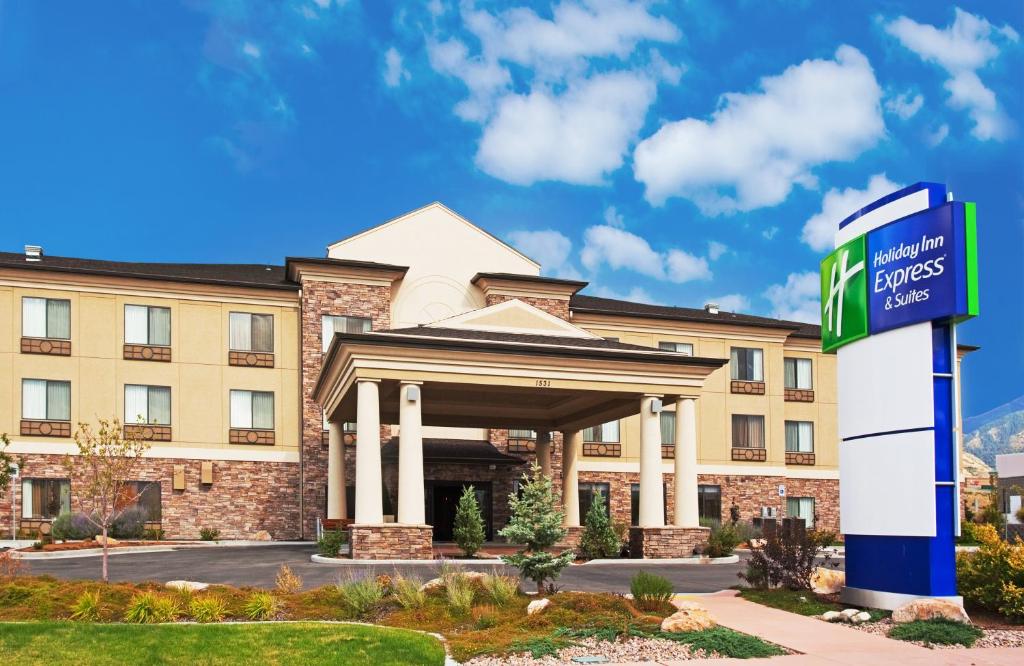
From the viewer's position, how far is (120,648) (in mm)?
13023

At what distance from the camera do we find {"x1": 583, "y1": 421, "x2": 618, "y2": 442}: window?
44.9 m

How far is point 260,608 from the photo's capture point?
A: 1552cm

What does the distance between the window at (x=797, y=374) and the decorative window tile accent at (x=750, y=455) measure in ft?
12.5

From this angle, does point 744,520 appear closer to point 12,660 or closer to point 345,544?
point 345,544

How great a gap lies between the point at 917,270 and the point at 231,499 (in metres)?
29.5

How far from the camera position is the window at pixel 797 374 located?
1927 inches

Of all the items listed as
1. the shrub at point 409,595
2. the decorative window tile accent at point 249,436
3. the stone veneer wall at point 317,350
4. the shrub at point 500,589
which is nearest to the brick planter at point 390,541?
the shrub at point 409,595

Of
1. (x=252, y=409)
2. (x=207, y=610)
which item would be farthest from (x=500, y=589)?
(x=252, y=409)

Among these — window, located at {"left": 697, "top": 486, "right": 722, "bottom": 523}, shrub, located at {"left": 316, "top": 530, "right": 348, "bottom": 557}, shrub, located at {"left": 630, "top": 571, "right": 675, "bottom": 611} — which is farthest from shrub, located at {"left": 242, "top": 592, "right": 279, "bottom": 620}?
window, located at {"left": 697, "top": 486, "right": 722, "bottom": 523}

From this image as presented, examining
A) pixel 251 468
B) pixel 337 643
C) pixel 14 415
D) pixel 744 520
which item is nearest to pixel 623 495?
pixel 744 520

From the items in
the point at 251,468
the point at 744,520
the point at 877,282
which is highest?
the point at 877,282

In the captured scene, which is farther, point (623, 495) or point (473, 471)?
point (623, 495)

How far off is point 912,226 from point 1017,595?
581 cm

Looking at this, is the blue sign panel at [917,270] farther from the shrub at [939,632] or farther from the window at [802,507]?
the window at [802,507]
